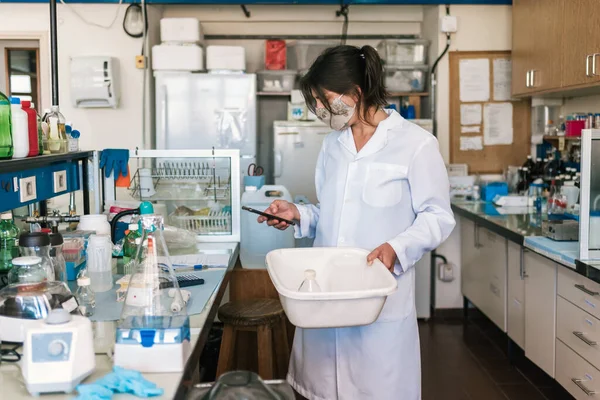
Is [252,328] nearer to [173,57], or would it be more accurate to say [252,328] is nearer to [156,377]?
[156,377]

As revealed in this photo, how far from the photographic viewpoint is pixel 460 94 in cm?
505

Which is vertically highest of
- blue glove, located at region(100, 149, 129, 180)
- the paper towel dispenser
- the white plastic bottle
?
the paper towel dispenser

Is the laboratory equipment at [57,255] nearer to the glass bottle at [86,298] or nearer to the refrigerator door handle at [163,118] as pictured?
the glass bottle at [86,298]

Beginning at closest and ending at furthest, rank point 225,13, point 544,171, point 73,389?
point 73,389, point 544,171, point 225,13

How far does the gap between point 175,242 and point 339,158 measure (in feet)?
3.32

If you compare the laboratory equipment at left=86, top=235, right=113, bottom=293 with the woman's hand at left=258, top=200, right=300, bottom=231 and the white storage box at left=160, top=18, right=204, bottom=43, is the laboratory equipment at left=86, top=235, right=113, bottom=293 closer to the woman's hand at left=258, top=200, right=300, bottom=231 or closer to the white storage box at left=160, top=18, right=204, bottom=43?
the woman's hand at left=258, top=200, right=300, bottom=231

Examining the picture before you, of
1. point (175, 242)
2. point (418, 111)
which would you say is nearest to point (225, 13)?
point (418, 111)

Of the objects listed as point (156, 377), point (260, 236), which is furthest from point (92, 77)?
point (156, 377)

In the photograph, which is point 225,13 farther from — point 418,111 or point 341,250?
point 341,250

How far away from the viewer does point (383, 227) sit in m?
2.17

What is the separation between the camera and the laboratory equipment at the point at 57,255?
2.01 metres

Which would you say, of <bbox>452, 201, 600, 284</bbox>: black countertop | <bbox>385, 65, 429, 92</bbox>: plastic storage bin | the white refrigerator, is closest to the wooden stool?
<bbox>452, 201, 600, 284</bbox>: black countertop

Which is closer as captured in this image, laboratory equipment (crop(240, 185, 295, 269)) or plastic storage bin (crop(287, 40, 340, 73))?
laboratory equipment (crop(240, 185, 295, 269))

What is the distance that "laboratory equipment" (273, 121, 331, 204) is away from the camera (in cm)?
504
